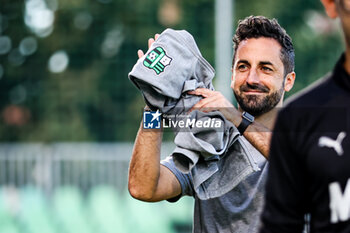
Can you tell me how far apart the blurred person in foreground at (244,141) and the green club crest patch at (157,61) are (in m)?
0.15

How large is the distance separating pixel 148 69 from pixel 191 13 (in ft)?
44.3

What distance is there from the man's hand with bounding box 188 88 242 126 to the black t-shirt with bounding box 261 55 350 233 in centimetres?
98

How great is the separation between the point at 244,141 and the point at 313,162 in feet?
4.29

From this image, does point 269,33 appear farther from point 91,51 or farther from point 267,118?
point 91,51

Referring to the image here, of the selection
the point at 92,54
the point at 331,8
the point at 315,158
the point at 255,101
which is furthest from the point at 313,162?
the point at 92,54

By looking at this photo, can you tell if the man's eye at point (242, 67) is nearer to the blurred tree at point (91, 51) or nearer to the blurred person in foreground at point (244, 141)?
the blurred person in foreground at point (244, 141)

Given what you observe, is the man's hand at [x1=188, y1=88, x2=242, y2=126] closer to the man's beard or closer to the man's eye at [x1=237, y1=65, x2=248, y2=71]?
the man's beard

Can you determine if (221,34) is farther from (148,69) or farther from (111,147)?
(148,69)

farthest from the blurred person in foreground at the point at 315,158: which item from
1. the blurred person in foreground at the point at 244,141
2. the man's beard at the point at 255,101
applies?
the man's beard at the point at 255,101

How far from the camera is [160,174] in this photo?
3.09 metres

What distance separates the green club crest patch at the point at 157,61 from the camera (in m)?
2.82

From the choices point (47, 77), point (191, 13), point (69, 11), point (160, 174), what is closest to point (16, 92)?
point (47, 77)

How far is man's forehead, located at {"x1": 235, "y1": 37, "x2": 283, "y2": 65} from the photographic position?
3146mm

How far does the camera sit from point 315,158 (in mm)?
1753
